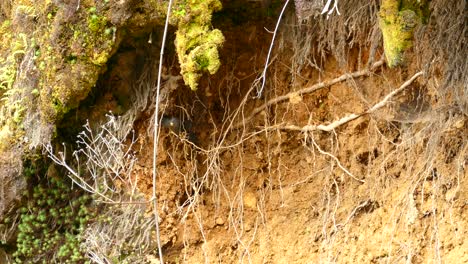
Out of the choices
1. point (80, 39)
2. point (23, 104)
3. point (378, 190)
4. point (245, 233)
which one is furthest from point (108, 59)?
point (378, 190)

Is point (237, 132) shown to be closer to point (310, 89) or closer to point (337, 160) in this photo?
point (310, 89)

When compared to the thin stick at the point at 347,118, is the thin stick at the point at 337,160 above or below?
below

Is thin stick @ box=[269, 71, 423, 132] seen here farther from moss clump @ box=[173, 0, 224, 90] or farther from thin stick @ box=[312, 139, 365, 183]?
moss clump @ box=[173, 0, 224, 90]

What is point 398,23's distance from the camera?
140 inches

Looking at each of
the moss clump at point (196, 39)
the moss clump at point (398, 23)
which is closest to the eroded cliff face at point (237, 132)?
the moss clump at point (196, 39)

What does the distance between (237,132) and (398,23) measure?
Result: 190cm

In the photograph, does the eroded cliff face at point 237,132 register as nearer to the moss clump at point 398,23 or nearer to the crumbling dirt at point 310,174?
the crumbling dirt at point 310,174

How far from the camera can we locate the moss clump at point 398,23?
354 cm

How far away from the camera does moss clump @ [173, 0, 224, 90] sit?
4.04 metres

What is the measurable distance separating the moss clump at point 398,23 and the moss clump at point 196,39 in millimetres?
939

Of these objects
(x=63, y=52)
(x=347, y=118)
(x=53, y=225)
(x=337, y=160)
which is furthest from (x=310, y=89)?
(x=53, y=225)

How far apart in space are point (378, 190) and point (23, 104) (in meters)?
2.43

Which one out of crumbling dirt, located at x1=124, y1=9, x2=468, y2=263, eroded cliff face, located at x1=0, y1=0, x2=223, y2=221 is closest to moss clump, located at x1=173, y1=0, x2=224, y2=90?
eroded cliff face, located at x1=0, y1=0, x2=223, y2=221

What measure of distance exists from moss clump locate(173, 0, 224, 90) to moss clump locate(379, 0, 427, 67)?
94cm
